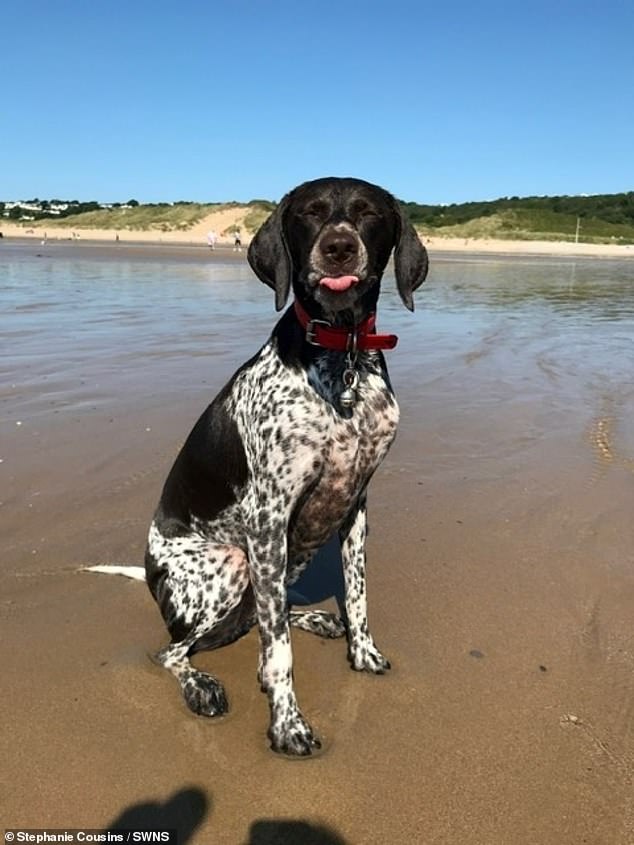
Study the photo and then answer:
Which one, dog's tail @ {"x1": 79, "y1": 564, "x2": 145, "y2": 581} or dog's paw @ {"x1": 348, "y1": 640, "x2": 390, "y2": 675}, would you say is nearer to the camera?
dog's paw @ {"x1": 348, "y1": 640, "x2": 390, "y2": 675}

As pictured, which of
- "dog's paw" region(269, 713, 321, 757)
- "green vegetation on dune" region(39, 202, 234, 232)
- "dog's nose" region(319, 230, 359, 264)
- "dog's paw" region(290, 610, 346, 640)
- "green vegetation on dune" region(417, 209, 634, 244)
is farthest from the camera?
"green vegetation on dune" region(39, 202, 234, 232)

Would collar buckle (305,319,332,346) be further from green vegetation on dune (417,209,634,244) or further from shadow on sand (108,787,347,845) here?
green vegetation on dune (417,209,634,244)

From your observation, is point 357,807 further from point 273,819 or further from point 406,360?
point 406,360

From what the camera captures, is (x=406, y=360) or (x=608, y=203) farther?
(x=608, y=203)

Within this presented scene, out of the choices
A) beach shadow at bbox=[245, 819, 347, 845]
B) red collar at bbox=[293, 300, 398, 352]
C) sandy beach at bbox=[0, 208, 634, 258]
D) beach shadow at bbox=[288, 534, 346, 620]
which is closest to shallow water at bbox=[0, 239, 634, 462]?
beach shadow at bbox=[288, 534, 346, 620]

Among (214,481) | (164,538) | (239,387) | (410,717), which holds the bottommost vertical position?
(410,717)

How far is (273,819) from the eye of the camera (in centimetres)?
231

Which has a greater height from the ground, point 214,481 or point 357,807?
point 214,481

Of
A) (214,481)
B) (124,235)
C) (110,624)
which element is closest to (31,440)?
(110,624)

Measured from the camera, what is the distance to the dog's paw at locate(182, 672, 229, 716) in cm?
285

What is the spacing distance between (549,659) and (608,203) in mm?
100379

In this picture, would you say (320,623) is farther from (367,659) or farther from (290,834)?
(290,834)

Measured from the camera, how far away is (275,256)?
3020mm

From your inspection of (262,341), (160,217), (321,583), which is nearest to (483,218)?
(160,217)
